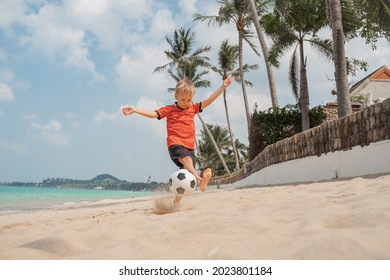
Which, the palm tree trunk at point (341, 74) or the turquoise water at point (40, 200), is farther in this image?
the turquoise water at point (40, 200)

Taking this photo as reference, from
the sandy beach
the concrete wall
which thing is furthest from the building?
the sandy beach

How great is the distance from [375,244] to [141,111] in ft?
11.0

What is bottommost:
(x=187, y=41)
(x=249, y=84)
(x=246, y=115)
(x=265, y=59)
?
(x=246, y=115)

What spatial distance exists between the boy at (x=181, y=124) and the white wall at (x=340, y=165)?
2.88 meters

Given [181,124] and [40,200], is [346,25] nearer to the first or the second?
[181,124]

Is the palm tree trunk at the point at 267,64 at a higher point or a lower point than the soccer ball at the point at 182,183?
higher

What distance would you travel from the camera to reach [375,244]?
1564 millimetres

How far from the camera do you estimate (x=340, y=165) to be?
6281 mm

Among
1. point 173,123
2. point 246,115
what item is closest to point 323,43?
point 246,115

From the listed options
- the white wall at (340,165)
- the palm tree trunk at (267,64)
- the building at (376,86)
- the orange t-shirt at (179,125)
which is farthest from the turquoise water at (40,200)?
the building at (376,86)

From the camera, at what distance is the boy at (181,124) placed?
167 inches

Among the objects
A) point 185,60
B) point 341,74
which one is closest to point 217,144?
point 185,60

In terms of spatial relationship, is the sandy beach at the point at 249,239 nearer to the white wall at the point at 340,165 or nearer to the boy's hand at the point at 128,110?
the boy's hand at the point at 128,110
